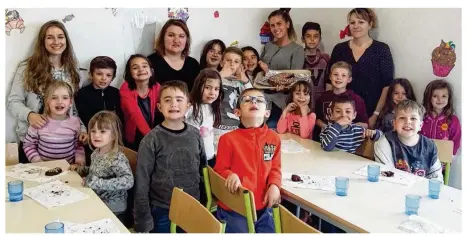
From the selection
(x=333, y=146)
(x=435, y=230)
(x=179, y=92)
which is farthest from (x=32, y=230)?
(x=333, y=146)

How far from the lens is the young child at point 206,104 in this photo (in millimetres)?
2371

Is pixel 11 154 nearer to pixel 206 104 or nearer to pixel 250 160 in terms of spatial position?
pixel 206 104

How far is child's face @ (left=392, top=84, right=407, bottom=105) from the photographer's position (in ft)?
9.10

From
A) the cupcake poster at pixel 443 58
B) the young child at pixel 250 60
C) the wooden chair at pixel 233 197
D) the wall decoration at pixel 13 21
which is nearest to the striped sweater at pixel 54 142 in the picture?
the wall decoration at pixel 13 21

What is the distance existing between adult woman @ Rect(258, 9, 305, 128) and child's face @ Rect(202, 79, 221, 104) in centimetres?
75

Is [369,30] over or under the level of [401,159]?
over

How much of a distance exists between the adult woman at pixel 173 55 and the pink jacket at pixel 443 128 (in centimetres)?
136

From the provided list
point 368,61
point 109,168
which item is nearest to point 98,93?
point 109,168

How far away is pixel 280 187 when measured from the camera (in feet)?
6.19

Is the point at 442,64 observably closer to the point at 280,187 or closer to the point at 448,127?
the point at 448,127

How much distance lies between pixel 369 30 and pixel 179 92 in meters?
1.59

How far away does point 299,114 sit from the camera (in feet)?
9.20

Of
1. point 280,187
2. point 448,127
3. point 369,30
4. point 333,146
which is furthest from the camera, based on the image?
point 369,30

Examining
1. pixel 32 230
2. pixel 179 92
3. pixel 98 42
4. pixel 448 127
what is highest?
pixel 98 42
